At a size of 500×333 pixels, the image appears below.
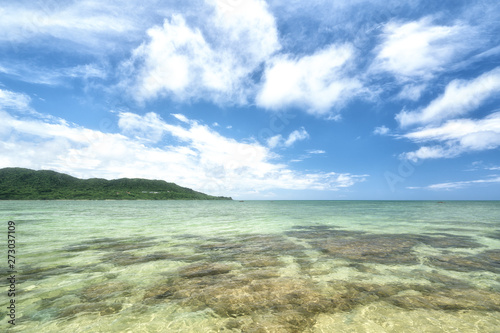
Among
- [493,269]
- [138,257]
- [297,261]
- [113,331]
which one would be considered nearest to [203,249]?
[138,257]

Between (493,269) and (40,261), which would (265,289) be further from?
(40,261)

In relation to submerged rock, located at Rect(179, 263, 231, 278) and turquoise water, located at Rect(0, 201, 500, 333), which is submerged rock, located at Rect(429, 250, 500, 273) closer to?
turquoise water, located at Rect(0, 201, 500, 333)

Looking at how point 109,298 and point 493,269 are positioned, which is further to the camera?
point 493,269

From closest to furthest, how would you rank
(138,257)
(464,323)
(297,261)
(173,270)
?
(464,323) < (173,270) < (297,261) < (138,257)

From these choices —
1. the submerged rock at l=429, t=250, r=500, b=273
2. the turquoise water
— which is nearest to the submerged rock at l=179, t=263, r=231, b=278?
the turquoise water

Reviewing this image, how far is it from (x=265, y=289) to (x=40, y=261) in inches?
481

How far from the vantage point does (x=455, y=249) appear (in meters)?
15.7

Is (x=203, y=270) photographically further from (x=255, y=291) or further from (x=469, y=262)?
(x=469, y=262)

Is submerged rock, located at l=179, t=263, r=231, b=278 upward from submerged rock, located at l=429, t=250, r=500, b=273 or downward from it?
upward

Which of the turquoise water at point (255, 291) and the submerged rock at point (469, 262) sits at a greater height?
the turquoise water at point (255, 291)

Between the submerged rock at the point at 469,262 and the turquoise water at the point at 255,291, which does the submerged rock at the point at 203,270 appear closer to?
the turquoise water at the point at 255,291

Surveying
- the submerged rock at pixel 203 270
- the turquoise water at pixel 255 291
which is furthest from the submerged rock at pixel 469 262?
the submerged rock at pixel 203 270

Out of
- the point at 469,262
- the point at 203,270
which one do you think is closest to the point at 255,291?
the point at 203,270

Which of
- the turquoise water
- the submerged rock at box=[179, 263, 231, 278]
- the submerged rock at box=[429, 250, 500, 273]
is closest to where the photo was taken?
the turquoise water
